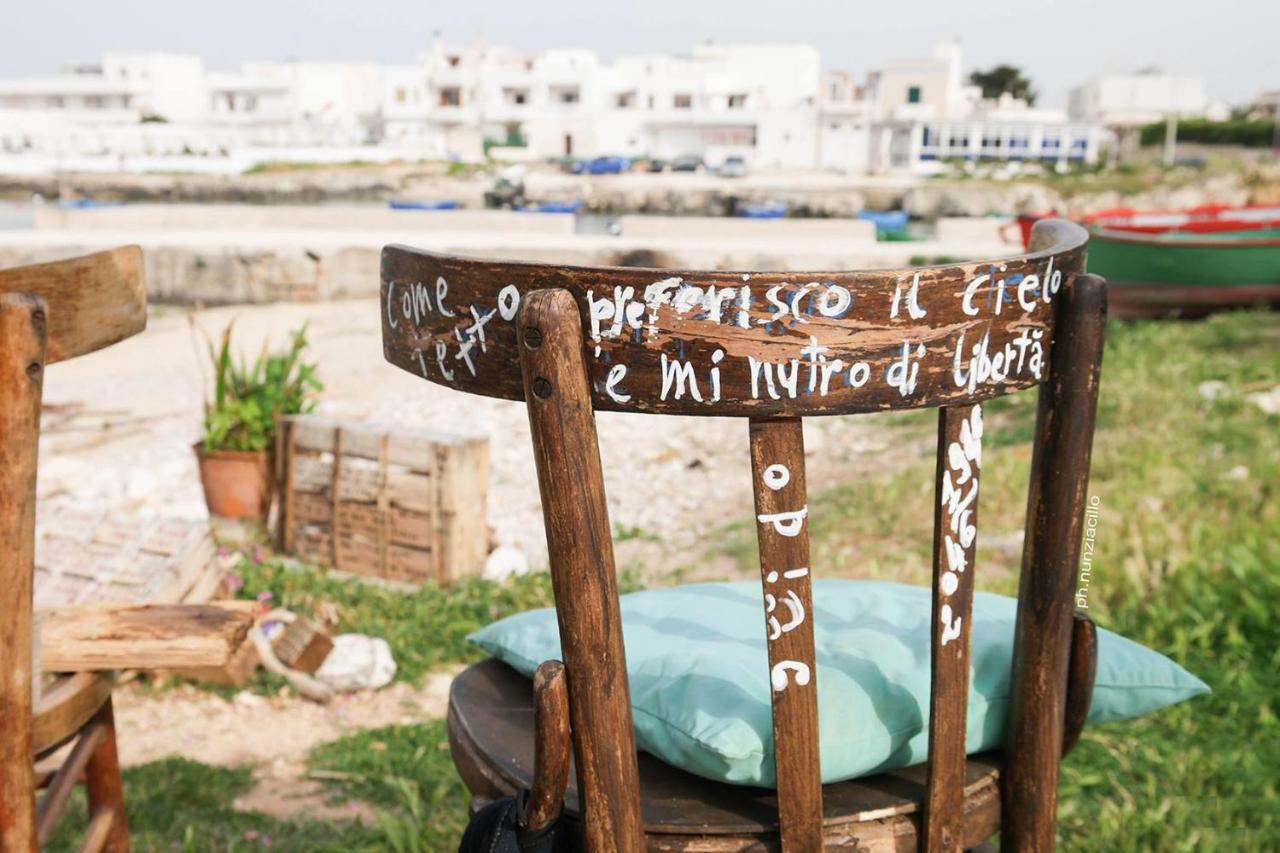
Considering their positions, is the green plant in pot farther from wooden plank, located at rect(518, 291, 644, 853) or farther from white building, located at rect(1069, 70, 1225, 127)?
white building, located at rect(1069, 70, 1225, 127)

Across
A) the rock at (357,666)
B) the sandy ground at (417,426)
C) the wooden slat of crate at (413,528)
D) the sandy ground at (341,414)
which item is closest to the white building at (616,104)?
the sandy ground at (341,414)

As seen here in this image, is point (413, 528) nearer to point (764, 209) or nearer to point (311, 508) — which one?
point (311, 508)

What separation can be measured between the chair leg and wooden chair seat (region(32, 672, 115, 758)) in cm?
14

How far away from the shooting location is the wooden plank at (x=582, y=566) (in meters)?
Answer: 1.03

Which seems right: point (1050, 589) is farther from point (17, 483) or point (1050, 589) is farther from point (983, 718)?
point (17, 483)

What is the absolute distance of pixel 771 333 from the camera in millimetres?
1032

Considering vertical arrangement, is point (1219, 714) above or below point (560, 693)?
below

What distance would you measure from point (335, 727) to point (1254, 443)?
13.0 ft

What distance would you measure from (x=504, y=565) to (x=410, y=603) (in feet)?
1.69

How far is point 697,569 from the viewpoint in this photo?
485cm

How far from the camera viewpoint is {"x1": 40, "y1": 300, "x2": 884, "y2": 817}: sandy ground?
3525mm

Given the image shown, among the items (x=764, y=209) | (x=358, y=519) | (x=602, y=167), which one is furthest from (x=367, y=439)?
(x=602, y=167)

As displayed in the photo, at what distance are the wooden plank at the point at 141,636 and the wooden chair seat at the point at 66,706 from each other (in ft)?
→ 0.08

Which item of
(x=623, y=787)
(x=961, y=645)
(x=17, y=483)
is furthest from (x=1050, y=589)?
(x=17, y=483)
